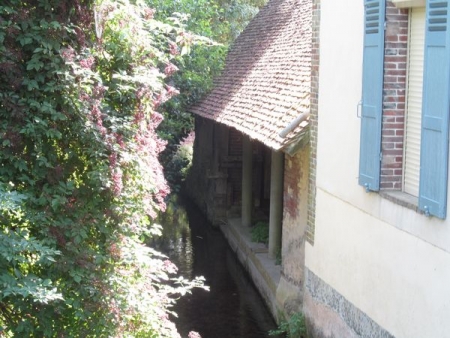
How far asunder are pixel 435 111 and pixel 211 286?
8.37 m

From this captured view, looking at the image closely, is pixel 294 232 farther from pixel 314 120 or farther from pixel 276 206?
pixel 276 206

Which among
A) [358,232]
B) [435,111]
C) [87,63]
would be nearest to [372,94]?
[435,111]

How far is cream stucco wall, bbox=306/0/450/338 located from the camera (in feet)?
20.8

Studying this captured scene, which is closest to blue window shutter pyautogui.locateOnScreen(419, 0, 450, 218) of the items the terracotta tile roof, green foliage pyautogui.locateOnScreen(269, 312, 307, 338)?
the terracotta tile roof

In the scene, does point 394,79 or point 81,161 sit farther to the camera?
point 81,161

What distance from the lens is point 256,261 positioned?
13727mm

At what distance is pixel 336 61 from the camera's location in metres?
8.70

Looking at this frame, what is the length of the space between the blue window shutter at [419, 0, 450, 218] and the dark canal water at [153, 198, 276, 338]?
18.3ft

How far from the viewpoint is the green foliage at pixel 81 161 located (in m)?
6.65

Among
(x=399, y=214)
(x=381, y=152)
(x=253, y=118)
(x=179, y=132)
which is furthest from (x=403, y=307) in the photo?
(x=179, y=132)

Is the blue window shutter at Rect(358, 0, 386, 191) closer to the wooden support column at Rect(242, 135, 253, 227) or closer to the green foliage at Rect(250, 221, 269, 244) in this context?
the green foliage at Rect(250, 221, 269, 244)

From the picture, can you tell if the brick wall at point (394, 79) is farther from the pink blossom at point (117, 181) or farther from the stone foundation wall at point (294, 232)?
the stone foundation wall at point (294, 232)

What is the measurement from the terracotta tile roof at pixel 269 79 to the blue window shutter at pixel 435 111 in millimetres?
3944

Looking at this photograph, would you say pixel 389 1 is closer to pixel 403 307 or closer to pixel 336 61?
pixel 336 61
